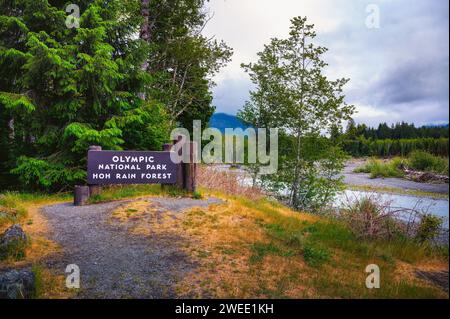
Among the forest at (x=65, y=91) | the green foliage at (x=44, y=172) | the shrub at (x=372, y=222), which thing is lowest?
the shrub at (x=372, y=222)

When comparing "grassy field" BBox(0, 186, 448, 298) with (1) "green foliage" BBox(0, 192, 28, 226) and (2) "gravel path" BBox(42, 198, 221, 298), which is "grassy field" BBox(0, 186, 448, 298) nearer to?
(1) "green foliage" BBox(0, 192, 28, 226)

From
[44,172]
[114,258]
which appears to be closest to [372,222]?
[114,258]

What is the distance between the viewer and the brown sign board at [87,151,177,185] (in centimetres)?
909

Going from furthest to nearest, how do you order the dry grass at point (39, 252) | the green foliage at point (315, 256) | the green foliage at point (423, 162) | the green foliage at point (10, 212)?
the green foliage at point (423, 162), the green foliage at point (10, 212), the green foliage at point (315, 256), the dry grass at point (39, 252)

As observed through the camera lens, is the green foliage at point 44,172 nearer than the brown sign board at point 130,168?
No

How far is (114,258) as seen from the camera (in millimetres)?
5289

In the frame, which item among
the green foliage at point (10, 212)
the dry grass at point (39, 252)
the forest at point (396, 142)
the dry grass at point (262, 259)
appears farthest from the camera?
the forest at point (396, 142)

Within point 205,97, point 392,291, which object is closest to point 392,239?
point 392,291

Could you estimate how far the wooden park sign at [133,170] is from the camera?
9.06 meters

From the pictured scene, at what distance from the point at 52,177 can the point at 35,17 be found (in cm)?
514

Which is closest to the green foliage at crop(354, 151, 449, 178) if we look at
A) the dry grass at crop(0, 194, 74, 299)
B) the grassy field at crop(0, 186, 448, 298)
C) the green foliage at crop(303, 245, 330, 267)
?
the grassy field at crop(0, 186, 448, 298)

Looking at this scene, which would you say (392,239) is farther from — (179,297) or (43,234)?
(43,234)

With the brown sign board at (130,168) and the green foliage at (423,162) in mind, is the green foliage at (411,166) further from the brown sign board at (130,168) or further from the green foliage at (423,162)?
the brown sign board at (130,168)

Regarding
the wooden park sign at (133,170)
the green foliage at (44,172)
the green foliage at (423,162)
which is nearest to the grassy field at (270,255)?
the wooden park sign at (133,170)
